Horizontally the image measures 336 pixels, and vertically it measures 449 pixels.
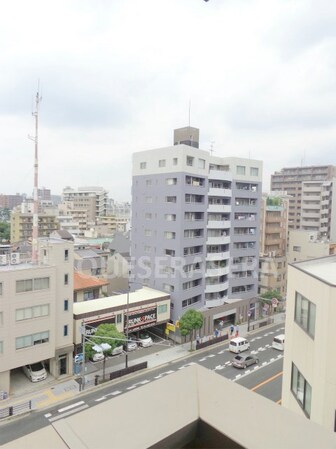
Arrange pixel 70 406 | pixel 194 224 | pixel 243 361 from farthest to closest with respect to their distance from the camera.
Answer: pixel 194 224, pixel 243 361, pixel 70 406

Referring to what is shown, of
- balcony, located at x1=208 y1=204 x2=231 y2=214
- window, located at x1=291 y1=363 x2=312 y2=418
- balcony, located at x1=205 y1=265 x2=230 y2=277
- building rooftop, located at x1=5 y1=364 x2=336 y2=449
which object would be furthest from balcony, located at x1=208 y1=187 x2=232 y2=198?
building rooftop, located at x1=5 y1=364 x2=336 y2=449

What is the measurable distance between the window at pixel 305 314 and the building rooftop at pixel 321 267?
1163 millimetres

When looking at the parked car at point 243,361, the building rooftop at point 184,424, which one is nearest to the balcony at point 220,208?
the parked car at point 243,361

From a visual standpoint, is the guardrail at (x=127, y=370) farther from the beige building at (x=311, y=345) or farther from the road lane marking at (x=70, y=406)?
the beige building at (x=311, y=345)

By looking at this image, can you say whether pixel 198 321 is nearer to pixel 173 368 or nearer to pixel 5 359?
pixel 173 368

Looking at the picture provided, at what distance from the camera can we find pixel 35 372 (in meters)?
30.7

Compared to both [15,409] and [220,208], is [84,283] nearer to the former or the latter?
[15,409]

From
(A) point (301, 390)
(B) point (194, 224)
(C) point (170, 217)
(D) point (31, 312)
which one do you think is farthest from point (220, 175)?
(A) point (301, 390)

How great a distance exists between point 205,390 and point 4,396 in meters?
28.8

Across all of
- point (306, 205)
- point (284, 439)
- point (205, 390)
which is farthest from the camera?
point (306, 205)

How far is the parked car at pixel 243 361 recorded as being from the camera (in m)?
33.7

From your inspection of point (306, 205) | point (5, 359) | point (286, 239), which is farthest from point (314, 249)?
point (5, 359)

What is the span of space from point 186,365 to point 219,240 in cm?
2061

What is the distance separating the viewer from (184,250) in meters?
43.4
